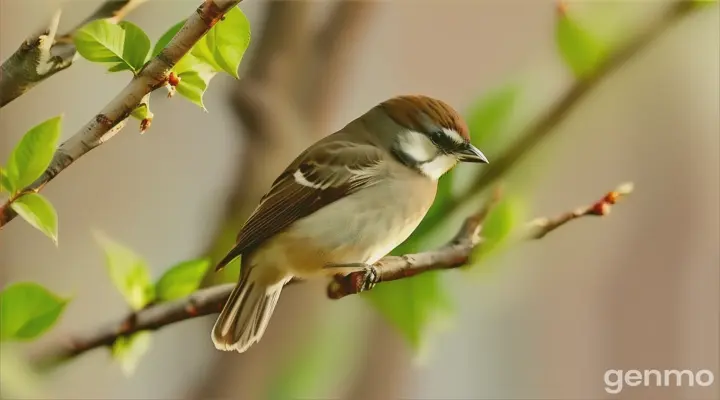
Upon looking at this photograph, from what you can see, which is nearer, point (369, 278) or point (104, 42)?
point (104, 42)

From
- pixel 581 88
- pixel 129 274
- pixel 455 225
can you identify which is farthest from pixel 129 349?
pixel 581 88

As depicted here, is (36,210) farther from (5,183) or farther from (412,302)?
(412,302)

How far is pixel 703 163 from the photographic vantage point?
832 mm

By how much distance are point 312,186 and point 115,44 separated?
0.25 m

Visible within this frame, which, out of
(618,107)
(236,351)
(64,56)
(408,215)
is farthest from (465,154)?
(64,56)

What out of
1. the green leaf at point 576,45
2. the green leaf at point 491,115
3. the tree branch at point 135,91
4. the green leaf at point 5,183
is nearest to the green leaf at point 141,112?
the tree branch at point 135,91

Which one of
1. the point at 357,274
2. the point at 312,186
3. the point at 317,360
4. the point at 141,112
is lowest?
the point at 317,360

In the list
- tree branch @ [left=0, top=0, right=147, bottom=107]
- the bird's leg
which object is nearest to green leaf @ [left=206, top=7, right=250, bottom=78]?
tree branch @ [left=0, top=0, right=147, bottom=107]

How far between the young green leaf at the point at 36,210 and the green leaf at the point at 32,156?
0.01 metres

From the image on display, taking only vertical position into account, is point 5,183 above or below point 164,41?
below

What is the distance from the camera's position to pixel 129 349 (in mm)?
777

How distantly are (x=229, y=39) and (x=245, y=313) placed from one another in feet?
0.99

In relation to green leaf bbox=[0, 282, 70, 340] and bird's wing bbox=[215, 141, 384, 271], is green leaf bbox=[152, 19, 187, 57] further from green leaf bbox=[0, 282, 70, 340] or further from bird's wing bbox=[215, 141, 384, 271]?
green leaf bbox=[0, 282, 70, 340]

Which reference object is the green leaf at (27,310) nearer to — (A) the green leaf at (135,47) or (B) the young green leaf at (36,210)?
(B) the young green leaf at (36,210)
